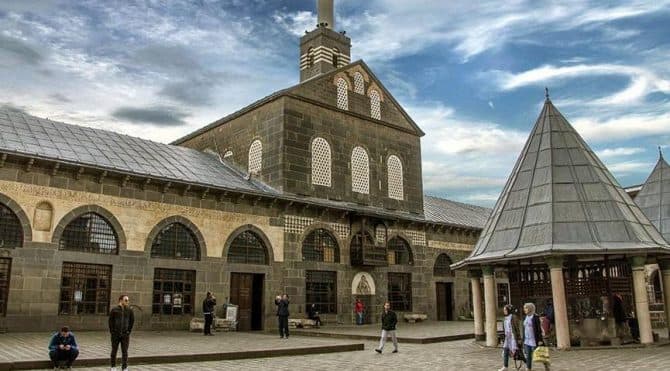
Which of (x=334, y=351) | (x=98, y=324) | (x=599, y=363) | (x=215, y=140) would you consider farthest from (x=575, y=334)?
(x=215, y=140)

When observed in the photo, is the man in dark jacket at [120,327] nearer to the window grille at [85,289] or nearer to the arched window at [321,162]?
the window grille at [85,289]

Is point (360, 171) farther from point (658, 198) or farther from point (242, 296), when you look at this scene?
point (658, 198)

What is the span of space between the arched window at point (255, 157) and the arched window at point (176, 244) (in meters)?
6.25

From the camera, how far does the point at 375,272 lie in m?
28.7

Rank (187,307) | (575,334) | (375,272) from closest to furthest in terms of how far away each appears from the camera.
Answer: (575,334) < (187,307) < (375,272)

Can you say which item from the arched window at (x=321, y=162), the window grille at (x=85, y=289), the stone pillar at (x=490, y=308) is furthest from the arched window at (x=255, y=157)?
the stone pillar at (x=490, y=308)

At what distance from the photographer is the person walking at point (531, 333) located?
11.4 meters

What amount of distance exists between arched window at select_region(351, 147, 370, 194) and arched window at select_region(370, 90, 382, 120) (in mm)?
→ 2439

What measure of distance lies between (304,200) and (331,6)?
640 inches

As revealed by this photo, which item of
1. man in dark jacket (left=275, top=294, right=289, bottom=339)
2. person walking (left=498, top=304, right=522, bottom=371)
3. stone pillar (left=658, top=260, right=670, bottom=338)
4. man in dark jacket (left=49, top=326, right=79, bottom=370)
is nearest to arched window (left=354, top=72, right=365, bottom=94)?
man in dark jacket (left=275, top=294, right=289, bottom=339)

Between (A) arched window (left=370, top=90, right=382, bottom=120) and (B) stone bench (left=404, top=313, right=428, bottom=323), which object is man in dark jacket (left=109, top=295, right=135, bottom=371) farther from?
Answer: (A) arched window (left=370, top=90, right=382, bottom=120)

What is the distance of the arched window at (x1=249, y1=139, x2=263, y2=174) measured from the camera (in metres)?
28.0

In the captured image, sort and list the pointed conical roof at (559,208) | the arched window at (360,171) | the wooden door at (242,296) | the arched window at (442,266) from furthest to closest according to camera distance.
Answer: the arched window at (442,266), the arched window at (360,171), the wooden door at (242,296), the pointed conical roof at (559,208)

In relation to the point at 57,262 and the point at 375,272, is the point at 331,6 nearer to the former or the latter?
the point at 375,272
